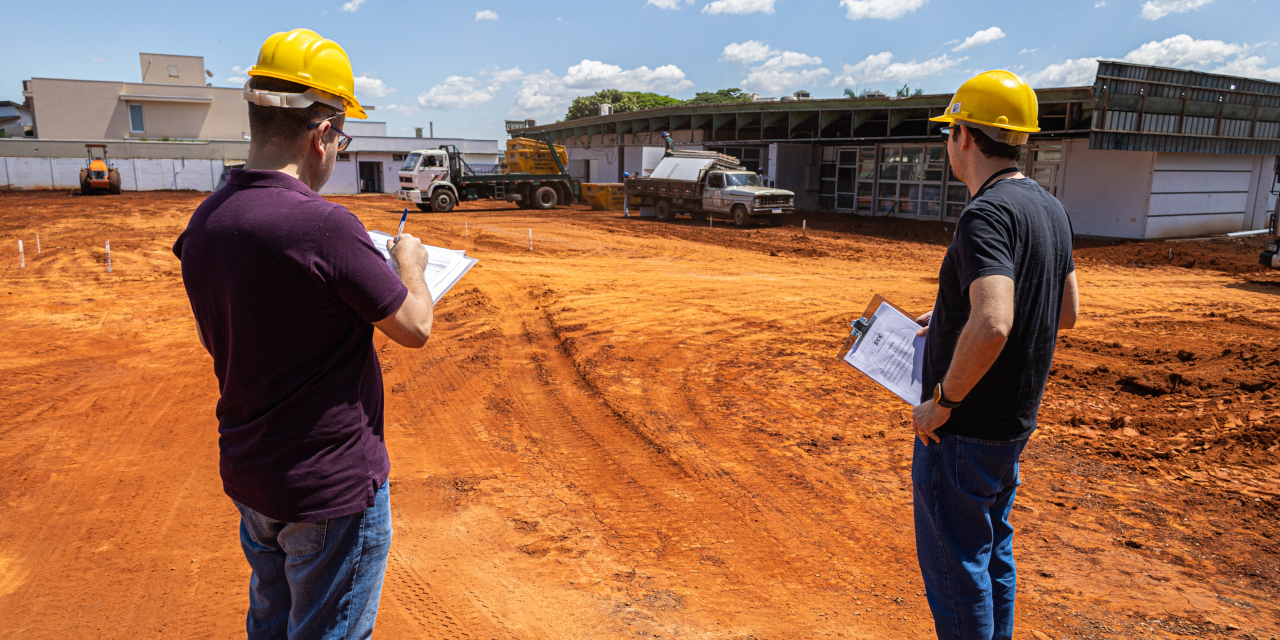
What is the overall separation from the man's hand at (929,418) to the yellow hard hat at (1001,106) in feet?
3.13

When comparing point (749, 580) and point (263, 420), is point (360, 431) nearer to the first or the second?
point (263, 420)

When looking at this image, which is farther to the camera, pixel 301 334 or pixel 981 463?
pixel 981 463

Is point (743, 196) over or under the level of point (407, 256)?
under

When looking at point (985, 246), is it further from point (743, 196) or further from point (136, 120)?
point (136, 120)

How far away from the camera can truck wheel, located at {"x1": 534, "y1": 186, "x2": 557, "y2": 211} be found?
33.6m

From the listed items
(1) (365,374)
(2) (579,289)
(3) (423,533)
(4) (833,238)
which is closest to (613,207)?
(4) (833,238)

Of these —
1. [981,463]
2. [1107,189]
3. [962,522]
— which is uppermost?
[1107,189]

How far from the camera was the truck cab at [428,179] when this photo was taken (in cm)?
3052

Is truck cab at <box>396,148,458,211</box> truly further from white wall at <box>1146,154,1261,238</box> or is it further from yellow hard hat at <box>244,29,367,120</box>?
yellow hard hat at <box>244,29,367,120</box>

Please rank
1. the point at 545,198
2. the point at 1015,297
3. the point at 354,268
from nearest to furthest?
the point at 354,268, the point at 1015,297, the point at 545,198

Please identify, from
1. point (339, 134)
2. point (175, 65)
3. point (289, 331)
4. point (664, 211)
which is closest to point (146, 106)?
point (175, 65)

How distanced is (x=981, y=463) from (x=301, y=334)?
214 cm

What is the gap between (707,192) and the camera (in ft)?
86.5

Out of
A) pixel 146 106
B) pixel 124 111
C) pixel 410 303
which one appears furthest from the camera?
pixel 146 106
